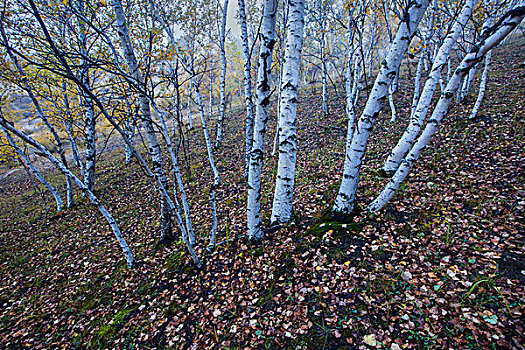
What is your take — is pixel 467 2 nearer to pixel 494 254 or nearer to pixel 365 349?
pixel 494 254

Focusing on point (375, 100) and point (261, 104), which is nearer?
point (375, 100)

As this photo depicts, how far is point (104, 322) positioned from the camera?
420 centimetres

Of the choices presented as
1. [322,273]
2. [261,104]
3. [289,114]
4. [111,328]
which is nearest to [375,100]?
[289,114]

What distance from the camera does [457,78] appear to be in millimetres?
3439

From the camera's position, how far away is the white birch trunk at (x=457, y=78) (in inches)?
105

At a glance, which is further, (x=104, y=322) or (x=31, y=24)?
(x=31, y=24)

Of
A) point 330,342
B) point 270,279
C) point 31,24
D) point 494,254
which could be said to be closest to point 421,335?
point 330,342

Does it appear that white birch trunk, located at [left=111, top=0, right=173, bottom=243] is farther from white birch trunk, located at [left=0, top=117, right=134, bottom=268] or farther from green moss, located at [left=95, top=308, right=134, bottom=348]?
green moss, located at [left=95, top=308, right=134, bottom=348]

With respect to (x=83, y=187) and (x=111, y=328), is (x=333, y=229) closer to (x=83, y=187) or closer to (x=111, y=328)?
(x=111, y=328)

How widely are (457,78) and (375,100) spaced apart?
129cm

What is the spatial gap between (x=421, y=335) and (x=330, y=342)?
3.65ft

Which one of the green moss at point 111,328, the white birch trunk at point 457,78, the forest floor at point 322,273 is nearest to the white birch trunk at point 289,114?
the forest floor at point 322,273

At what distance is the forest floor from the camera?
2807mm

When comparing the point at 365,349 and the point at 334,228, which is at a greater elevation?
the point at 334,228
